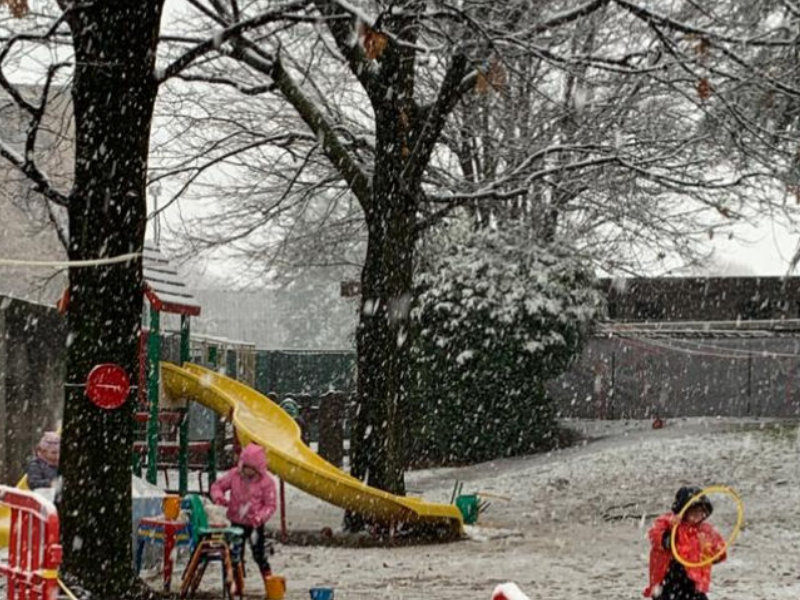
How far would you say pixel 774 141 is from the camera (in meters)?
15.3

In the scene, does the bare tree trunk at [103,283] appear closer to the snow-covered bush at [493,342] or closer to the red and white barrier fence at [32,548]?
the red and white barrier fence at [32,548]

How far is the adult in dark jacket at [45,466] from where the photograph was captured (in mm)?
11836

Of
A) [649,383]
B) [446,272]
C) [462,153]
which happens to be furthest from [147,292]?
[649,383]

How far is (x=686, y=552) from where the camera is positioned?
8469 millimetres

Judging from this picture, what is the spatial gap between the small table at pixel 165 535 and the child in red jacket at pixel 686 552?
4.37m

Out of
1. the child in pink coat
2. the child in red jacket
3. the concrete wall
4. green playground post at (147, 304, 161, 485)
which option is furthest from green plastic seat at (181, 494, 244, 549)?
the concrete wall

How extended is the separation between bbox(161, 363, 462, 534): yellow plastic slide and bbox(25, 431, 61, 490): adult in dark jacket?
3.32 m

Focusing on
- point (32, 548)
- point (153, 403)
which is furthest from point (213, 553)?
point (153, 403)

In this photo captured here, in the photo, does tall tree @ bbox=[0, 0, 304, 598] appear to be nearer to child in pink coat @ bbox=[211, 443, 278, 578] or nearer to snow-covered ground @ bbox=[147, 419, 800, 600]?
child in pink coat @ bbox=[211, 443, 278, 578]

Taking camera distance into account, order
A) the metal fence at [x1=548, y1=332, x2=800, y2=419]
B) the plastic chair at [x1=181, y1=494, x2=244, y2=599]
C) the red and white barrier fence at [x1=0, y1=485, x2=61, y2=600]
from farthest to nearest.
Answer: the metal fence at [x1=548, y1=332, x2=800, y2=419] → the plastic chair at [x1=181, y1=494, x2=244, y2=599] → the red and white barrier fence at [x1=0, y1=485, x2=61, y2=600]

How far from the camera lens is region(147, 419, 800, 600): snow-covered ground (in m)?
11.5

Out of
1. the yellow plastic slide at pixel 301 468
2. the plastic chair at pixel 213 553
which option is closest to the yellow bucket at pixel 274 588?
the plastic chair at pixel 213 553

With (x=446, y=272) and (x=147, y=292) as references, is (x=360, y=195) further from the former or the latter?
(x=446, y=272)

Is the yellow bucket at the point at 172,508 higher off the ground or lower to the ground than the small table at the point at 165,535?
higher
